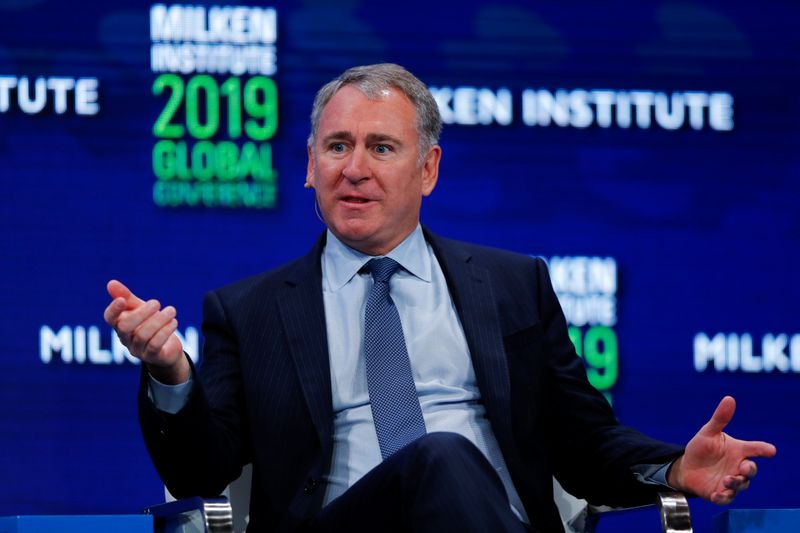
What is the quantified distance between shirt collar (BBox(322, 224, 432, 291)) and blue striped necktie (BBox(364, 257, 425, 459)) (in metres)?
0.07

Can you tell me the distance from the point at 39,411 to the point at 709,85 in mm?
2138

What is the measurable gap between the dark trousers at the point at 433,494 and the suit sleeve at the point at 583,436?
0.48m

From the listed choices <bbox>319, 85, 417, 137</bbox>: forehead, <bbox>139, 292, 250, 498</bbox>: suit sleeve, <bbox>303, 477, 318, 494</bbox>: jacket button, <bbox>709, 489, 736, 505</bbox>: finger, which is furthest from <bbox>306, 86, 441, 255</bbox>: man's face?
<bbox>709, 489, 736, 505</bbox>: finger

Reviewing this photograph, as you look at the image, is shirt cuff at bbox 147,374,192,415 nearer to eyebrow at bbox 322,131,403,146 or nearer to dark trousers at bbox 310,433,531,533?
Result: dark trousers at bbox 310,433,531,533

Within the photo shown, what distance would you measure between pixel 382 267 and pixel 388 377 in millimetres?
303

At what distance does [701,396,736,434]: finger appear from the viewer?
243cm

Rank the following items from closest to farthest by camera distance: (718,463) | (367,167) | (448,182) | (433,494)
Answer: (433,494) → (718,463) → (367,167) → (448,182)

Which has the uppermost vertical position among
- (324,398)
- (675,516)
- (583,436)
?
(324,398)

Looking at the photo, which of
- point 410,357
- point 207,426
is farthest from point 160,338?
point 410,357

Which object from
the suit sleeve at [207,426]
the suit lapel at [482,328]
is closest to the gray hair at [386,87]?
the suit lapel at [482,328]

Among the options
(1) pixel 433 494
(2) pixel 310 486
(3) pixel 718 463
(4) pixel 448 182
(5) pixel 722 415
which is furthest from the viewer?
(4) pixel 448 182

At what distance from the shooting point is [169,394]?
8.24ft

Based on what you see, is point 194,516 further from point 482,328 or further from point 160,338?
point 482,328

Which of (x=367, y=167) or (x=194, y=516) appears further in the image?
(x=367, y=167)
